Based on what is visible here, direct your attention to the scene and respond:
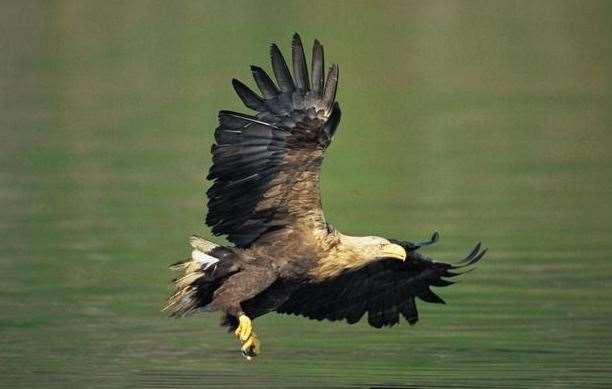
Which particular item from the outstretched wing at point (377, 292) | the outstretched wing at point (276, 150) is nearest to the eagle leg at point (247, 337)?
the outstretched wing at point (276, 150)

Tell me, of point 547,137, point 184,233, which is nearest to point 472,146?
point 547,137

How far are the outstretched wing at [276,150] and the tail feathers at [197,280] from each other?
0.22 meters

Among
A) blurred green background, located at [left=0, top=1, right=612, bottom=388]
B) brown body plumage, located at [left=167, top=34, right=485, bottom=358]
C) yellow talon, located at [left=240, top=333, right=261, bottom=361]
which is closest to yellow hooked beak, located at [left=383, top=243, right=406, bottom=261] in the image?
brown body plumage, located at [left=167, top=34, right=485, bottom=358]

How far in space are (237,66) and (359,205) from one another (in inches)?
394

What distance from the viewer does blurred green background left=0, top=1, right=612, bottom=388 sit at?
1116cm

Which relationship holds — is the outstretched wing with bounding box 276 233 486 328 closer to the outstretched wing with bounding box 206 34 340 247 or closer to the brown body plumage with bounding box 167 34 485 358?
the brown body plumage with bounding box 167 34 485 358

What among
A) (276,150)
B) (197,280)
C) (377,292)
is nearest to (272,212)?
(276,150)

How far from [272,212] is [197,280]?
60cm

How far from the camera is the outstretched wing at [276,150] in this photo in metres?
10.0

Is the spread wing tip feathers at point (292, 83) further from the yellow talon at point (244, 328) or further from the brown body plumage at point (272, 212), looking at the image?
the yellow talon at point (244, 328)

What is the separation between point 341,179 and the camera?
1947 cm

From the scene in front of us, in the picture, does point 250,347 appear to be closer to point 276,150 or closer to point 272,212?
point 272,212

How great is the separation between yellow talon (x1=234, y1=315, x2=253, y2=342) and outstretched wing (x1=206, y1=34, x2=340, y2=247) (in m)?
0.48

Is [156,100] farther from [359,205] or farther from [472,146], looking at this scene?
[359,205]
